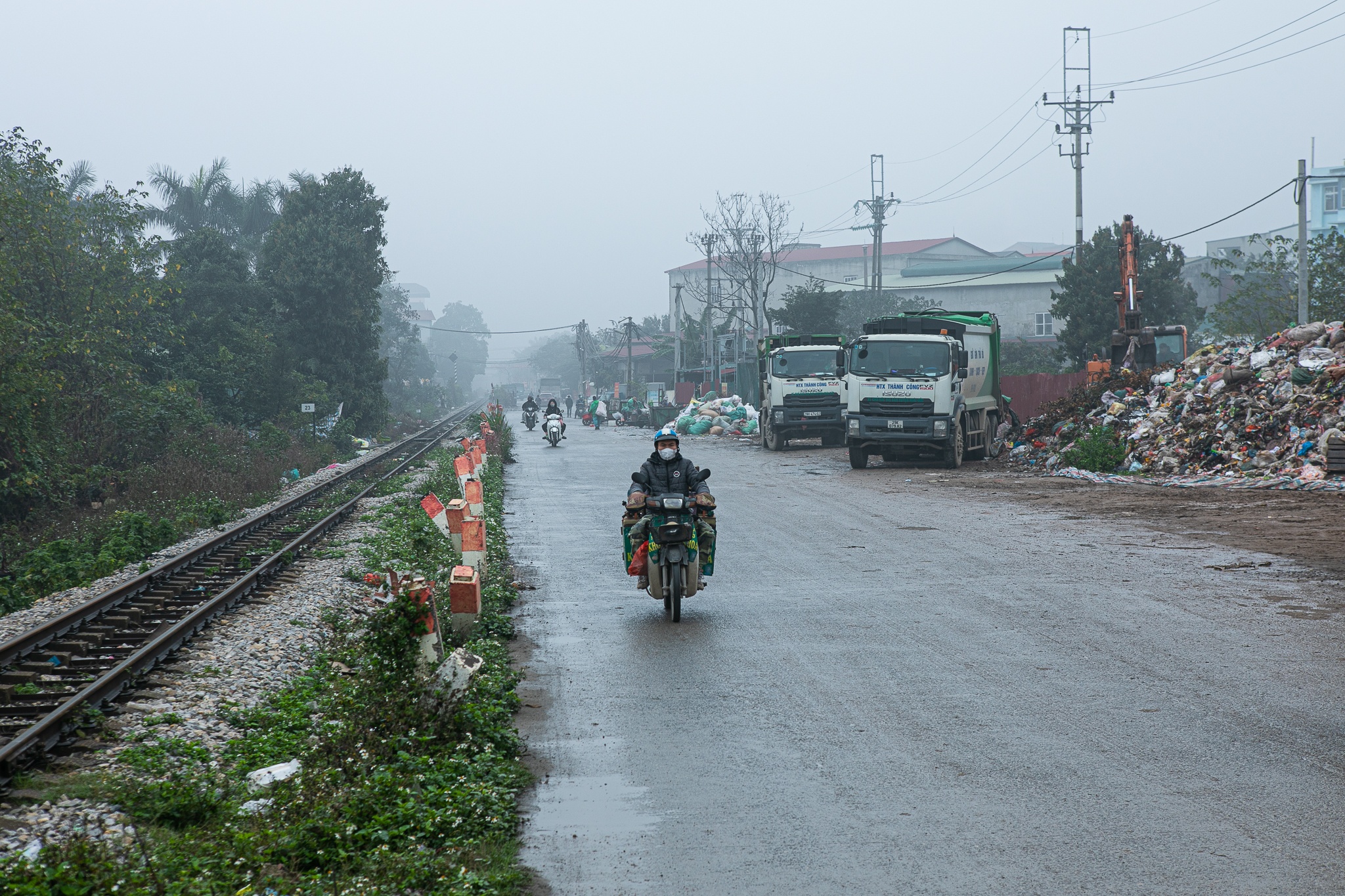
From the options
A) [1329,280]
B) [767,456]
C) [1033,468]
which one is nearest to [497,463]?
[767,456]

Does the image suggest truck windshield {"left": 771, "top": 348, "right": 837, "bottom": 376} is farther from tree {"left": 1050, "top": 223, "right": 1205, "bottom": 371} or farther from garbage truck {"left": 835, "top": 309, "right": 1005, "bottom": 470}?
tree {"left": 1050, "top": 223, "right": 1205, "bottom": 371}

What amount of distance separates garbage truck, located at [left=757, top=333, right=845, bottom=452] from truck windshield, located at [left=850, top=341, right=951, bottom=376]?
25.2 ft

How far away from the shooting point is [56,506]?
2198 centimetres

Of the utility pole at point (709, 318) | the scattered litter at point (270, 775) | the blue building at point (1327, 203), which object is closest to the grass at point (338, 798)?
the scattered litter at point (270, 775)

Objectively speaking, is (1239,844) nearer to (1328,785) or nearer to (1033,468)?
(1328,785)

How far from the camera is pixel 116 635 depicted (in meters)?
9.34

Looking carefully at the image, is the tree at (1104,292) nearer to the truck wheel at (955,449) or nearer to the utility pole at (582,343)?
the truck wheel at (955,449)

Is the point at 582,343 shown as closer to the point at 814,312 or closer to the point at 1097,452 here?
the point at 814,312

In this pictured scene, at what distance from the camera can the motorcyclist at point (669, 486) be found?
984cm

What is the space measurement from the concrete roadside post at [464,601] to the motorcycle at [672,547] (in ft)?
5.60

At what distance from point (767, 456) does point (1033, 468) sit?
8550 millimetres

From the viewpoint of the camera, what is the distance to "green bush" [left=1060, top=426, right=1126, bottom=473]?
2317 centimetres

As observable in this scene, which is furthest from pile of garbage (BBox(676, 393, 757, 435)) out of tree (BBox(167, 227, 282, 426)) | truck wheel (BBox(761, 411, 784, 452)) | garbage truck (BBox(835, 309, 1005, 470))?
garbage truck (BBox(835, 309, 1005, 470))

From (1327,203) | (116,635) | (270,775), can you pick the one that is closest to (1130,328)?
(116,635)
